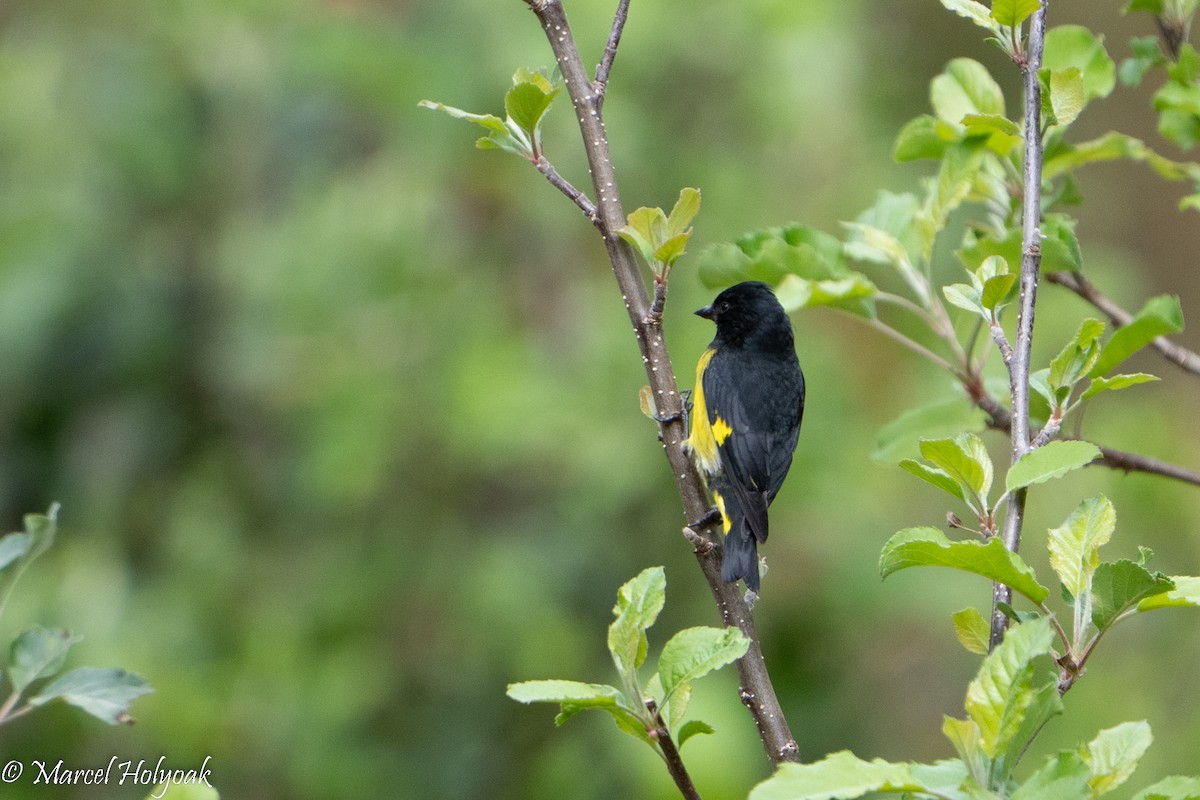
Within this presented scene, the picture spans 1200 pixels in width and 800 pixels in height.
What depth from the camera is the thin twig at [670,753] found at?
107cm

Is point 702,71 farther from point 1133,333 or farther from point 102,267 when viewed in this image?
point 1133,333

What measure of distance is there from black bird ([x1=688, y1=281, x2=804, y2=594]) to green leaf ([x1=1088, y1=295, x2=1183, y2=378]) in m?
0.87

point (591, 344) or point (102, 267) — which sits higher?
point (102, 267)

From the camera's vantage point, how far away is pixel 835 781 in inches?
33.4

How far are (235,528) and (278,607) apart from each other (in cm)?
29

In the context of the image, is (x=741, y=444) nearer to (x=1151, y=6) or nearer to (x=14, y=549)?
(x=1151, y=6)

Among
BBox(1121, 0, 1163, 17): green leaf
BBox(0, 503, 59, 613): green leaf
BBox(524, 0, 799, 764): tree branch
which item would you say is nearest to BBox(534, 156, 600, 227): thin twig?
BBox(524, 0, 799, 764): tree branch

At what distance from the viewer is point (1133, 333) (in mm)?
1384

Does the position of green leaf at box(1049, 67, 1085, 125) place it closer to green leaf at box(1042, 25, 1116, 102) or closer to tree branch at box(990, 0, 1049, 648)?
tree branch at box(990, 0, 1049, 648)

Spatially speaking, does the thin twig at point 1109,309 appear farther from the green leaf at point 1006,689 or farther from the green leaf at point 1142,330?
the green leaf at point 1006,689

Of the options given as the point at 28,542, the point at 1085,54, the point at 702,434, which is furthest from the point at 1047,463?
the point at 702,434

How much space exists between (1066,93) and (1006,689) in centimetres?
70

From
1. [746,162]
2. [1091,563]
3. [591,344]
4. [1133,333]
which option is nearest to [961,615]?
[1091,563]

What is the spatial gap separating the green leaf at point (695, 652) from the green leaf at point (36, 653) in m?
0.59
